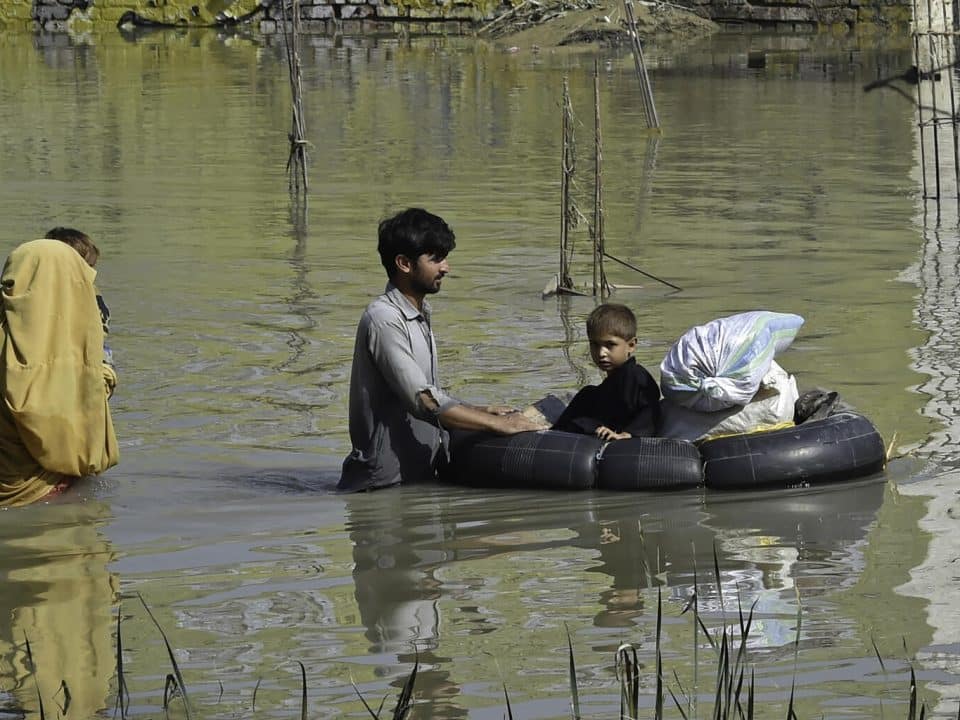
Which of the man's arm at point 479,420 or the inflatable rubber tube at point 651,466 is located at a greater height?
the man's arm at point 479,420

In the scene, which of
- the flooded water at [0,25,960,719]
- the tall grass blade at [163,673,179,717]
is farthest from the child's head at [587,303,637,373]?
the tall grass blade at [163,673,179,717]

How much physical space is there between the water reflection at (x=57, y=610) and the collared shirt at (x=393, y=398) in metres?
1.04

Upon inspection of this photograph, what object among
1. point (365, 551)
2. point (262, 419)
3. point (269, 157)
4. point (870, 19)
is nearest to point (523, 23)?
point (870, 19)

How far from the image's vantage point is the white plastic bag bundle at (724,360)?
21.6 ft

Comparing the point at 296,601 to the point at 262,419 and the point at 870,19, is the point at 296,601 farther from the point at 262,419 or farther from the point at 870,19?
the point at 870,19

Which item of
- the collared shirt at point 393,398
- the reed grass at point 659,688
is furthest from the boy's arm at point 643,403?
the reed grass at point 659,688

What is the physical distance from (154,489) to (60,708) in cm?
289

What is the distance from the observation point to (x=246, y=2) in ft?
136

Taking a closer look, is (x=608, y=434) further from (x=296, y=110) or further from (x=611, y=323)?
(x=296, y=110)

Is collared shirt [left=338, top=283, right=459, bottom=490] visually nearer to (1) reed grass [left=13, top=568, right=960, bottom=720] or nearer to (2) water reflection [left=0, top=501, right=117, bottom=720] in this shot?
(2) water reflection [left=0, top=501, right=117, bottom=720]

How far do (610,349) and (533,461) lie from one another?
→ 0.53 meters

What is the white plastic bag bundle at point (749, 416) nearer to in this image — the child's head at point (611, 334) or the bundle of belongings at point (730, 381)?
the bundle of belongings at point (730, 381)

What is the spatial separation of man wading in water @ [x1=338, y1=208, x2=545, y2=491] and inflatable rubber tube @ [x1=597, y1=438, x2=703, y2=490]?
14.6 inches

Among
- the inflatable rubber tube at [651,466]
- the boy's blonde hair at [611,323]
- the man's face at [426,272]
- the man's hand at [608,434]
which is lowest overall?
the inflatable rubber tube at [651,466]
